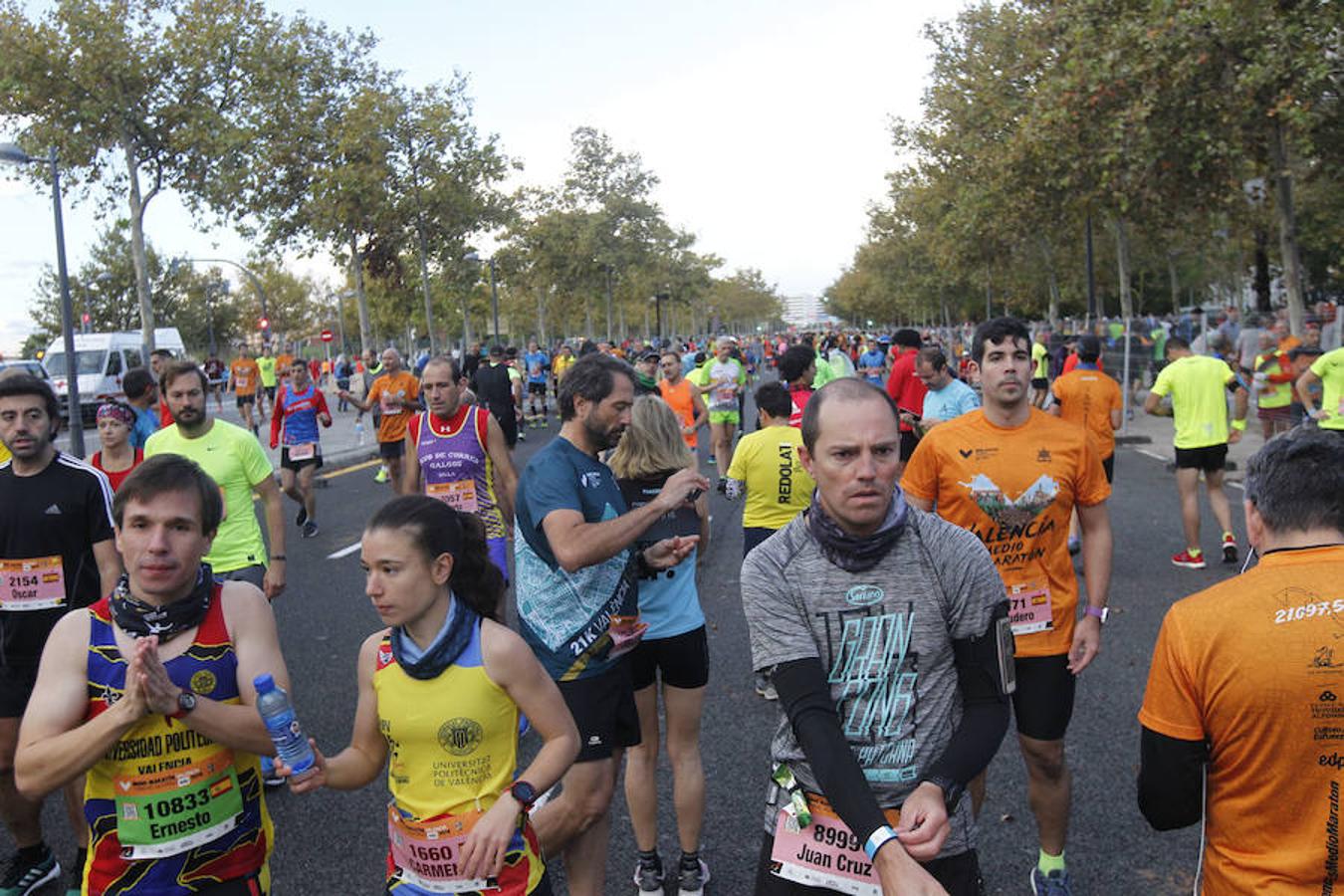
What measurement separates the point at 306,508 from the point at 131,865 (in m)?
9.89

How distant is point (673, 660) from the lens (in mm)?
4000

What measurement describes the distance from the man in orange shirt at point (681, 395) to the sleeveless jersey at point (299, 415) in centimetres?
403

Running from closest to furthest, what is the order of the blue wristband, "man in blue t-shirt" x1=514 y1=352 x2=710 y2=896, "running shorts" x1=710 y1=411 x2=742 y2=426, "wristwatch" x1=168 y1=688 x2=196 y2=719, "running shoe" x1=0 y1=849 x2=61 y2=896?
1. the blue wristband
2. "wristwatch" x1=168 y1=688 x2=196 y2=719
3. "man in blue t-shirt" x1=514 y1=352 x2=710 y2=896
4. "running shoe" x1=0 y1=849 x2=61 y2=896
5. "running shorts" x1=710 y1=411 x2=742 y2=426

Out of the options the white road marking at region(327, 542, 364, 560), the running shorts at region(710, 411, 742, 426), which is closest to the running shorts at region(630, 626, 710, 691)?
the white road marking at region(327, 542, 364, 560)

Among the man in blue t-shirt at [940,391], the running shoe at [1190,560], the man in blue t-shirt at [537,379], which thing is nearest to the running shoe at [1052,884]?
the man in blue t-shirt at [940,391]

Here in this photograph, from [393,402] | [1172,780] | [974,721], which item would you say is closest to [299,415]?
[393,402]

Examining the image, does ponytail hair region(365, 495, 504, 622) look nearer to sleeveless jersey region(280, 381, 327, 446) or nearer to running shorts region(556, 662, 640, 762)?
running shorts region(556, 662, 640, 762)

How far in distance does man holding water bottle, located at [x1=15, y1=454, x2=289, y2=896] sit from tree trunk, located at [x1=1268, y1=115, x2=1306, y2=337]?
17771mm

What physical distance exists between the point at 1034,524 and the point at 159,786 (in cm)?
291

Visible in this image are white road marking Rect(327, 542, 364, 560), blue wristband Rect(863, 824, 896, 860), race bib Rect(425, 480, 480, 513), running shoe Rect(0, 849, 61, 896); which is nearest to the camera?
blue wristband Rect(863, 824, 896, 860)

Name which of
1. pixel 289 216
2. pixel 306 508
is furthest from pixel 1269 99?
pixel 289 216

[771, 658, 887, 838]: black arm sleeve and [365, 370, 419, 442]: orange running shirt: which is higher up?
[365, 370, 419, 442]: orange running shirt

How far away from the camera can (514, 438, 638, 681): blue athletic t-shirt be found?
3.48 metres

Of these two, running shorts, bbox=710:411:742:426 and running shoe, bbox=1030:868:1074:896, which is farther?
running shorts, bbox=710:411:742:426
